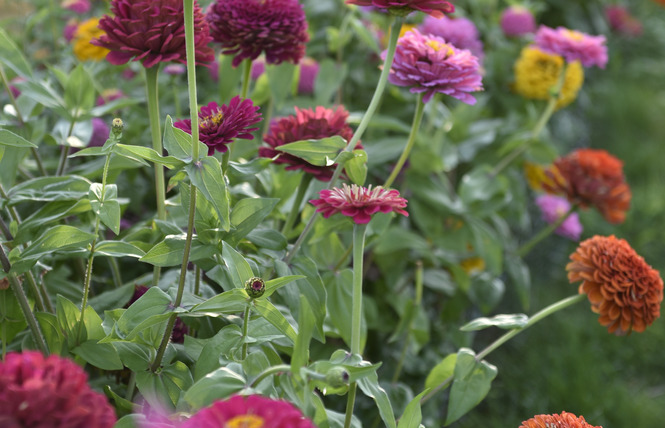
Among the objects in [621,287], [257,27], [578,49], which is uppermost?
[257,27]

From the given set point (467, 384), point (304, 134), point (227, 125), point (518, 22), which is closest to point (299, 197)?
point (304, 134)

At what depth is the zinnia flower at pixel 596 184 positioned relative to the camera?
1269 mm

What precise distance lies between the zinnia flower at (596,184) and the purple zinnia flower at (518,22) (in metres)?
0.54

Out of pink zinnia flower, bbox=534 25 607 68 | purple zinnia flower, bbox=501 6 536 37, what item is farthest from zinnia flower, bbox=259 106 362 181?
purple zinnia flower, bbox=501 6 536 37

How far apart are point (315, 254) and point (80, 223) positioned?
1.12 ft

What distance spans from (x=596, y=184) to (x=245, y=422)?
3.48ft

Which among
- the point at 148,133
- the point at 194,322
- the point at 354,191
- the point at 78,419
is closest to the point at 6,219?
the point at 148,133

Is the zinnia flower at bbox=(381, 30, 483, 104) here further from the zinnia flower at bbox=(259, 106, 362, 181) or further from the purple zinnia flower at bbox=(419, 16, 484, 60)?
the purple zinnia flower at bbox=(419, 16, 484, 60)

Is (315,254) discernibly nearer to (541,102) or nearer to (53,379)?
Result: (53,379)

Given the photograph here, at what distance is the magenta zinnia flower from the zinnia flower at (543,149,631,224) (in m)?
0.85

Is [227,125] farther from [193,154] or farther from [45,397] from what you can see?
[45,397]

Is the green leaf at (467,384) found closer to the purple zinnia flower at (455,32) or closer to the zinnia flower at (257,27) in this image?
the zinnia flower at (257,27)

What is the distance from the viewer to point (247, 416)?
0.39m

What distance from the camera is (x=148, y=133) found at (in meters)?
1.16
